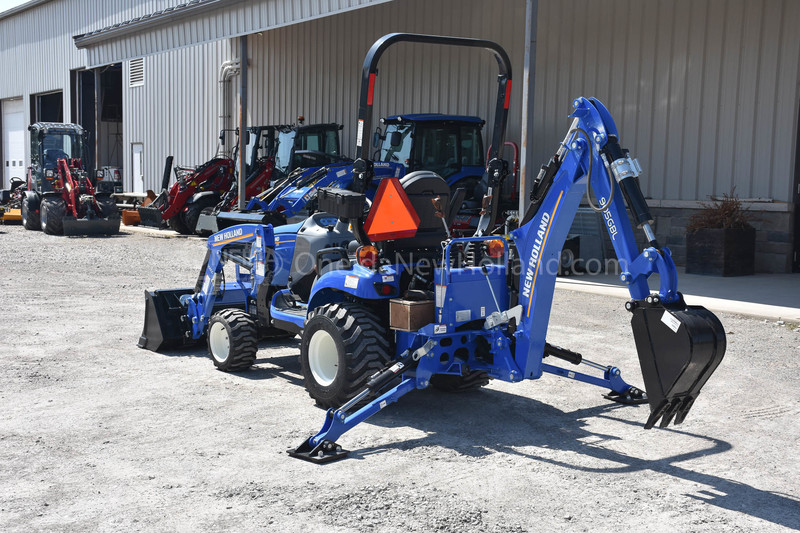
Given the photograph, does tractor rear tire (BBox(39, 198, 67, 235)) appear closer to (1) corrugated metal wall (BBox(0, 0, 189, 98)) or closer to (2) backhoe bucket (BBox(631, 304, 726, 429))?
(1) corrugated metal wall (BBox(0, 0, 189, 98))

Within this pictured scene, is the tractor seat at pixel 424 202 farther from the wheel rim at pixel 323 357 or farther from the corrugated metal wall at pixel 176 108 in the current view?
the corrugated metal wall at pixel 176 108

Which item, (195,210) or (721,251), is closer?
(721,251)

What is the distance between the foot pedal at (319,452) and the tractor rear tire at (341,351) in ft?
2.18

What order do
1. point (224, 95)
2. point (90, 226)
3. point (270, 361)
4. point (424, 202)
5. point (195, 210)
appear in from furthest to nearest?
1. point (224, 95)
2. point (90, 226)
3. point (195, 210)
4. point (270, 361)
5. point (424, 202)

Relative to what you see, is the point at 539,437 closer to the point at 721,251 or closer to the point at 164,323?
the point at 164,323

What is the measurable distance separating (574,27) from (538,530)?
12657mm

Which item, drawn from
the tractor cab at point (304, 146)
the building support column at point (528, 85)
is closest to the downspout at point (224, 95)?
the tractor cab at point (304, 146)

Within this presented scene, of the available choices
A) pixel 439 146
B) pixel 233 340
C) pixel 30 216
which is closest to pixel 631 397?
pixel 233 340

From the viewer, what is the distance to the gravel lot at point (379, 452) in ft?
12.8

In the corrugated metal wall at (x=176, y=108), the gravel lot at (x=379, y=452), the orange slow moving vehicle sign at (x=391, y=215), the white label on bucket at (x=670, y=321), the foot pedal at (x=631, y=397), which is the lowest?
the gravel lot at (x=379, y=452)

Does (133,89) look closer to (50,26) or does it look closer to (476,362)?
(50,26)

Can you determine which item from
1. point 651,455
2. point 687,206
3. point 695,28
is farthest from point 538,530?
point 695,28

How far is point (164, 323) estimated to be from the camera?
7.43 metres

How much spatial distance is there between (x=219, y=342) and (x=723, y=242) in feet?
26.2
